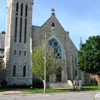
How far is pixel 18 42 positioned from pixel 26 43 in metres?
1.82

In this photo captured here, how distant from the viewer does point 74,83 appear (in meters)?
40.4

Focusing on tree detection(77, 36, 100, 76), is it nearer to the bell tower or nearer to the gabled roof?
the gabled roof

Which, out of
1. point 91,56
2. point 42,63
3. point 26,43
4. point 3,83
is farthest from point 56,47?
point 3,83

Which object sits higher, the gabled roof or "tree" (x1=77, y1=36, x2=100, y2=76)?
the gabled roof

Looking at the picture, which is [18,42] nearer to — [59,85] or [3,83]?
[3,83]

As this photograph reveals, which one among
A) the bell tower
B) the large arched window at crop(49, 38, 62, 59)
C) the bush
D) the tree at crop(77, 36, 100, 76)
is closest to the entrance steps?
the bell tower

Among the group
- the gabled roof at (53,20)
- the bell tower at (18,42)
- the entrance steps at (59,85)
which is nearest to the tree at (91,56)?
the entrance steps at (59,85)

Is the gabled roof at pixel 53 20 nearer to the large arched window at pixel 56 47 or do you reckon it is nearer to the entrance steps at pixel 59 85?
the large arched window at pixel 56 47

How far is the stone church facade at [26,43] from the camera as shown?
39.5m

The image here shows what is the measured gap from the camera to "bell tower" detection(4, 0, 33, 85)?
39125 millimetres

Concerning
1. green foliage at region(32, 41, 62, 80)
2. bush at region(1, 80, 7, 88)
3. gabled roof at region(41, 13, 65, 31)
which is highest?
gabled roof at region(41, 13, 65, 31)

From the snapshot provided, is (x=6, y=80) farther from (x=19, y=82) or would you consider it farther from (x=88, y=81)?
(x=88, y=81)

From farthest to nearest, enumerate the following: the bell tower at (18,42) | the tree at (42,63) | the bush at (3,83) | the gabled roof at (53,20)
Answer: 1. the gabled roof at (53,20)
2. the bell tower at (18,42)
3. the bush at (3,83)
4. the tree at (42,63)

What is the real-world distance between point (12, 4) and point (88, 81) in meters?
26.9
